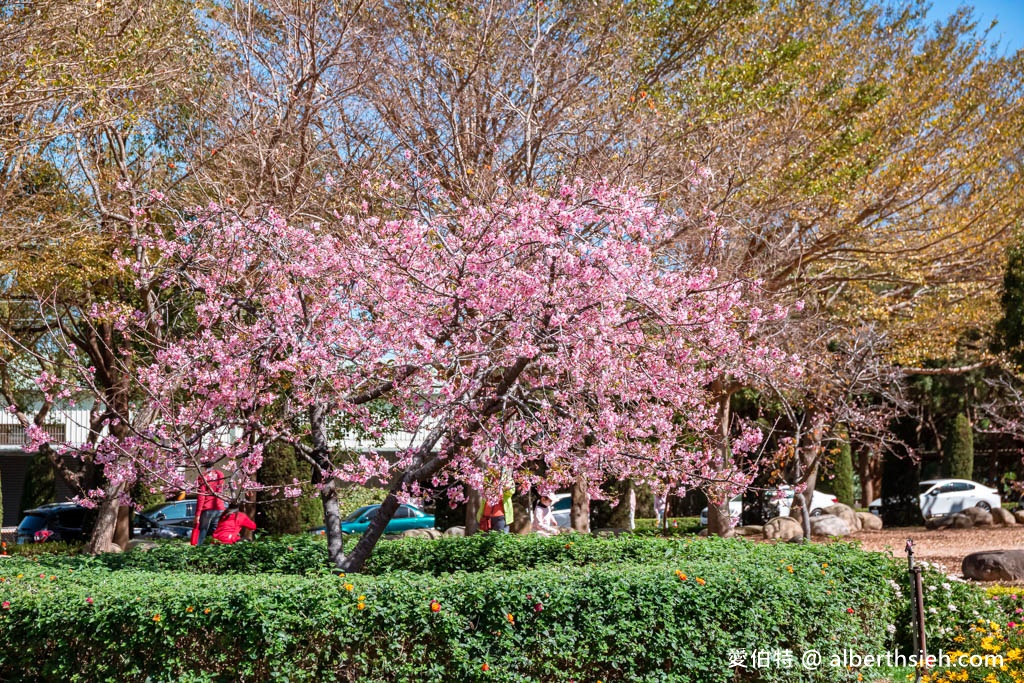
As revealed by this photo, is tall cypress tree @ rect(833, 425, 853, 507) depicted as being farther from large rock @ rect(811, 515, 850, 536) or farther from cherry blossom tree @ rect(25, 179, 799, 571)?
cherry blossom tree @ rect(25, 179, 799, 571)

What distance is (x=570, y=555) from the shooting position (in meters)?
8.25

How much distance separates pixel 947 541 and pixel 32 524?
19.8m

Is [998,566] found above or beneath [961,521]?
beneath

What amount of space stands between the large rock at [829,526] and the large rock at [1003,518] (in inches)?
145

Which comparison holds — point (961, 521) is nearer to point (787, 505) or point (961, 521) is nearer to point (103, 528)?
point (787, 505)

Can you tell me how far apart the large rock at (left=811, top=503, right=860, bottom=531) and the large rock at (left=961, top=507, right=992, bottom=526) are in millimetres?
2377

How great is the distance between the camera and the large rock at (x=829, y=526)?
63.0 feet

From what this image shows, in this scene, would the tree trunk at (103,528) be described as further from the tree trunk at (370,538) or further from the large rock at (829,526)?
the large rock at (829,526)

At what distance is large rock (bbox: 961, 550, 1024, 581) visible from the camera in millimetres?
11133

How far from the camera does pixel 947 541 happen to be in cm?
1691

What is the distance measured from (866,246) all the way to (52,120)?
43.1ft

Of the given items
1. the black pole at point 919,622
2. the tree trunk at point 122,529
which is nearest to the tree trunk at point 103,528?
the tree trunk at point 122,529

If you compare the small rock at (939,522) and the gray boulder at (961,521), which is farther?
the small rock at (939,522)

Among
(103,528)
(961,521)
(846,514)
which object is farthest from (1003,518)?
(103,528)
